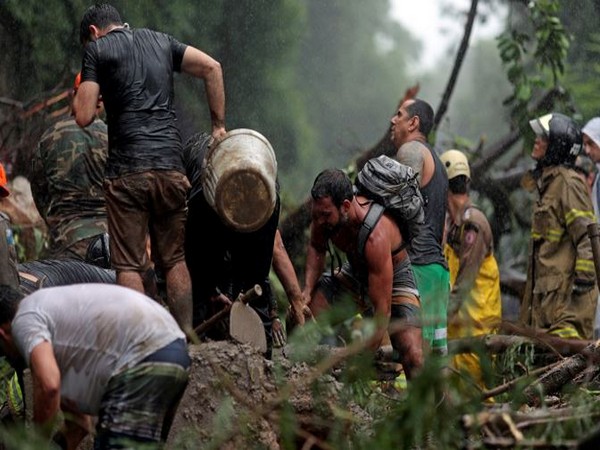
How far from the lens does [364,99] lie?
43.8 meters

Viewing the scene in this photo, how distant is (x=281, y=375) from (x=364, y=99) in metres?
37.7

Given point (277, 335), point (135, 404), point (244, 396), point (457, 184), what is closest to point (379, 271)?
point (277, 335)

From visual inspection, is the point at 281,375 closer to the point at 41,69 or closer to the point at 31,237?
the point at 31,237

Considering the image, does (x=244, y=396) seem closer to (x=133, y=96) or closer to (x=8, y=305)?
(x=8, y=305)

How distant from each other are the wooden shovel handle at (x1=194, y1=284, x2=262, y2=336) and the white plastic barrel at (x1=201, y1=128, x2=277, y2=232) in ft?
1.12

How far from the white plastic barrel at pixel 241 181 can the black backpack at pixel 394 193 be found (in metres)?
0.70

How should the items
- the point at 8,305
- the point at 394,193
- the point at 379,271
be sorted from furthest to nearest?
the point at 394,193, the point at 379,271, the point at 8,305

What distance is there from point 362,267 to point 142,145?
1606 mm

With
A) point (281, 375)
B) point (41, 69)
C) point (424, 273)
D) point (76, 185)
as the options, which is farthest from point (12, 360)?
point (41, 69)

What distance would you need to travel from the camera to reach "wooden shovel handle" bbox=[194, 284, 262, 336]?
6770 mm

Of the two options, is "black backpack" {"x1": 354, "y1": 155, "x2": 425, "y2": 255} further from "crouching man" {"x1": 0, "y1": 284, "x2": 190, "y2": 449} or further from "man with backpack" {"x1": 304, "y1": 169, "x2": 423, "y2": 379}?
"crouching man" {"x1": 0, "y1": 284, "x2": 190, "y2": 449}

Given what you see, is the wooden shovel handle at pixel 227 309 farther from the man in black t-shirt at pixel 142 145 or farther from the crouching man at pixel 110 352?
the crouching man at pixel 110 352

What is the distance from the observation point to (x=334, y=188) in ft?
23.3

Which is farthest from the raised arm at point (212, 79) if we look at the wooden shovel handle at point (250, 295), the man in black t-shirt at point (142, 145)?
the wooden shovel handle at point (250, 295)
